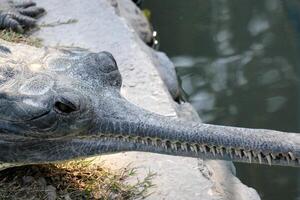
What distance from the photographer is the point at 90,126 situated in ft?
13.9

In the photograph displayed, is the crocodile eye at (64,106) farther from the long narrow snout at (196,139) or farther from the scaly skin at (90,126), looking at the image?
the long narrow snout at (196,139)

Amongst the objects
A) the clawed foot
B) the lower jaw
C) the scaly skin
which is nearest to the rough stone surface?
the clawed foot

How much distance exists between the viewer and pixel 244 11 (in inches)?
361

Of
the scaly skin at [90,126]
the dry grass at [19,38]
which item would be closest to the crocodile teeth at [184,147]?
the scaly skin at [90,126]

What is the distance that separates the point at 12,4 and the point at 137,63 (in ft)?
5.58

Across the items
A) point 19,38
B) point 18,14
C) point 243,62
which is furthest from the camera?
point 243,62

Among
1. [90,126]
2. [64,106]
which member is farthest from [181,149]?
[64,106]

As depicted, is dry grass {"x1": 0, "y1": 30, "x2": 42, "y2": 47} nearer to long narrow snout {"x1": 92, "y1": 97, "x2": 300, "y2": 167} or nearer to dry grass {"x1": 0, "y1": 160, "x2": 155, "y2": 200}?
dry grass {"x1": 0, "y1": 160, "x2": 155, "y2": 200}

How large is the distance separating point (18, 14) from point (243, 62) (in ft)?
8.97

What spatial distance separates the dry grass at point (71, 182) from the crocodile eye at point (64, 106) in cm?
67

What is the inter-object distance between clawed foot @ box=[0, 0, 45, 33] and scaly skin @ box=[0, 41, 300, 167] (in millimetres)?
2196

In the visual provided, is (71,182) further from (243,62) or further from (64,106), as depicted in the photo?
(243,62)

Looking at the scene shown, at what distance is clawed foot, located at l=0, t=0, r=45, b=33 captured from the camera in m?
6.65

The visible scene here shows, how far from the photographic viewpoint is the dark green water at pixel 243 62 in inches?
271
